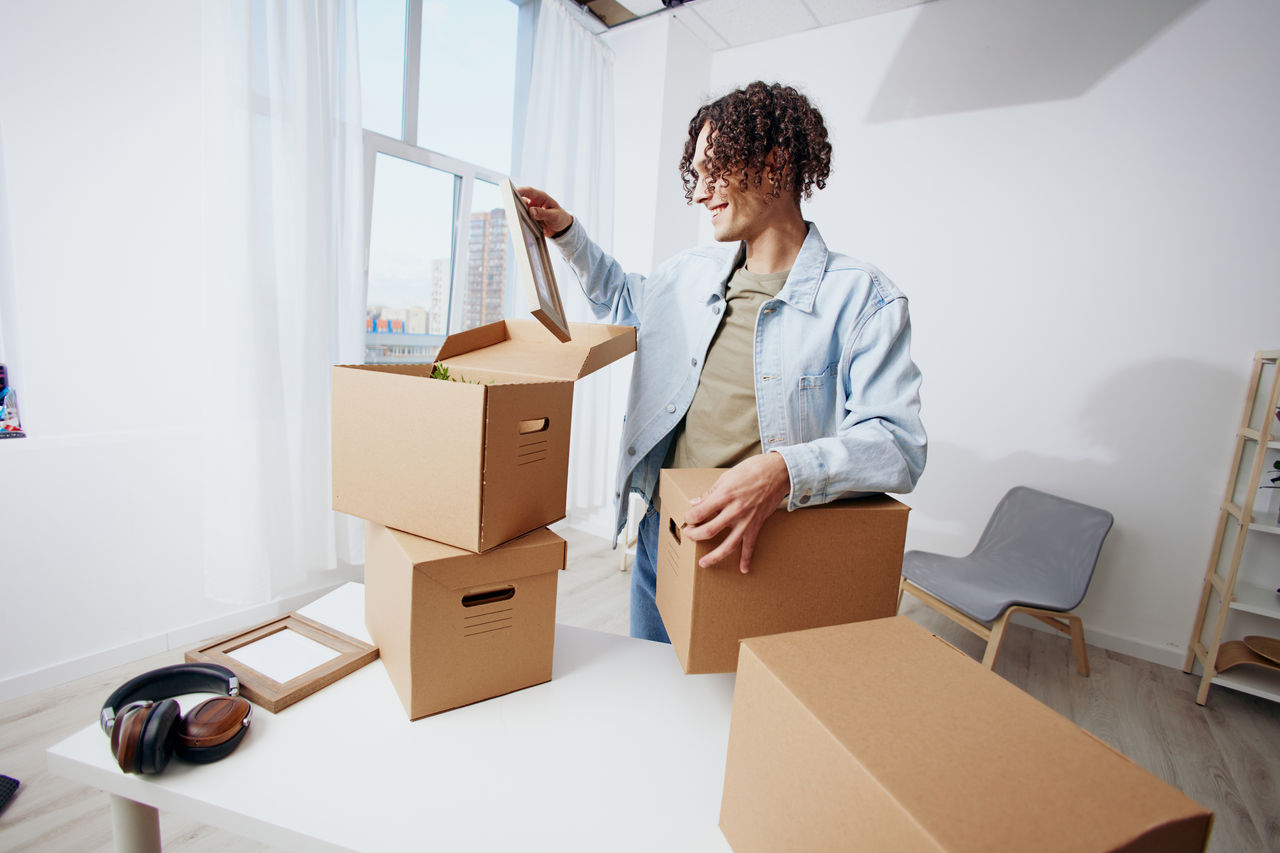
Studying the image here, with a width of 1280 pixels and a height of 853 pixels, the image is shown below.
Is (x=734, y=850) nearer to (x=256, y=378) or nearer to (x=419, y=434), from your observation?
(x=419, y=434)

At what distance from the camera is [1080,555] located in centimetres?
235

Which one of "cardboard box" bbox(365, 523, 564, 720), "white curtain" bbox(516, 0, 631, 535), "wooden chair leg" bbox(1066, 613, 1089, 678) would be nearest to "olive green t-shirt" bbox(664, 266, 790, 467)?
"cardboard box" bbox(365, 523, 564, 720)

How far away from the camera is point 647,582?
1.19 metres

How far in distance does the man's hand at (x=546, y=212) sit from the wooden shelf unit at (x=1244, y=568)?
2.43 meters

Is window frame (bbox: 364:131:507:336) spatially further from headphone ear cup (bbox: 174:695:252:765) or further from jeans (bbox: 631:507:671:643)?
headphone ear cup (bbox: 174:695:252:765)

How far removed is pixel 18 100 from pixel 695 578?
2.11 m

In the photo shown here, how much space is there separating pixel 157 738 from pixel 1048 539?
284 centimetres

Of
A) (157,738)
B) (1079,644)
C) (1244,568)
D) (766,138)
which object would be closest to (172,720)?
(157,738)

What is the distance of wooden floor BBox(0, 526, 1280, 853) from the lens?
1.36 meters

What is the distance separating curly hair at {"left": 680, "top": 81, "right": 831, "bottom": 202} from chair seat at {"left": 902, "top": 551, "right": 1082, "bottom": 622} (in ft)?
5.06

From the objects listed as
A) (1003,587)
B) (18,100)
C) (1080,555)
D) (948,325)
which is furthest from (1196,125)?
(18,100)

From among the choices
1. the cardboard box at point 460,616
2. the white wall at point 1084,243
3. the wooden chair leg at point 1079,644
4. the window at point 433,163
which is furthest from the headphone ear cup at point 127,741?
the white wall at point 1084,243

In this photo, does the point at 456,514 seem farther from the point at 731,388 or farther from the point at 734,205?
the point at 734,205

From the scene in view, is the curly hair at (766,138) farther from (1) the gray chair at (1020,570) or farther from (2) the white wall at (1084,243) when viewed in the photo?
(2) the white wall at (1084,243)
